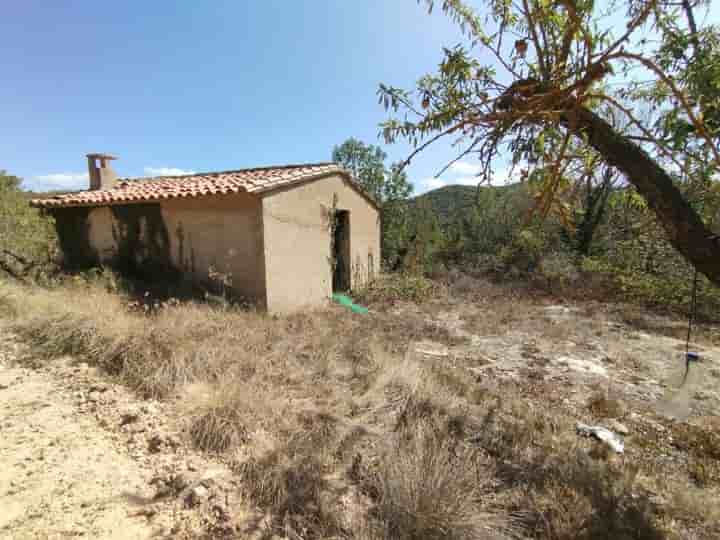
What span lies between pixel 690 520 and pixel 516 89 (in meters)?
3.43

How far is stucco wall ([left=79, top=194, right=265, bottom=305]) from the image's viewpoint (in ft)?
21.6

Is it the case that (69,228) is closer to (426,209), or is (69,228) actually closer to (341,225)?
(341,225)

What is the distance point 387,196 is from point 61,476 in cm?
1339

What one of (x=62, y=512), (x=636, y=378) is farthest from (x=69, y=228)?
(x=636, y=378)

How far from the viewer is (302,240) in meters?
7.69

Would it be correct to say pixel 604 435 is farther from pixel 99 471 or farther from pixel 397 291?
pixel 397 291

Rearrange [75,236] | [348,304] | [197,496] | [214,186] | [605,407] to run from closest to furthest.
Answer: [197,496], [605,407], [214,186], [348,304], [75,236]

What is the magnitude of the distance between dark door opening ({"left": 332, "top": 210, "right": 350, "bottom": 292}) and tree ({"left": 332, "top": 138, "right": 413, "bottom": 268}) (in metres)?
3.77

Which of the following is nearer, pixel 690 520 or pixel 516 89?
pixel 516 89

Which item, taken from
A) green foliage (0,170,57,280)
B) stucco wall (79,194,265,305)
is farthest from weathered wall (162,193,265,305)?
green foliage (0,170,57,280)

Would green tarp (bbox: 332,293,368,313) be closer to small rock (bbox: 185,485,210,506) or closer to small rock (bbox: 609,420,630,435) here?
small rock (bbox: 609,420,630,435)

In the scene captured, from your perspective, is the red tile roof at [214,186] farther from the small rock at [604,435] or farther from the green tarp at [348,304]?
the small rock at [604,435]

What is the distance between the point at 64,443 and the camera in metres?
2.86

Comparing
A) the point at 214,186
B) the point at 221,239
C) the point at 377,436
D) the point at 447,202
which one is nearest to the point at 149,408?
the point at 377,436
